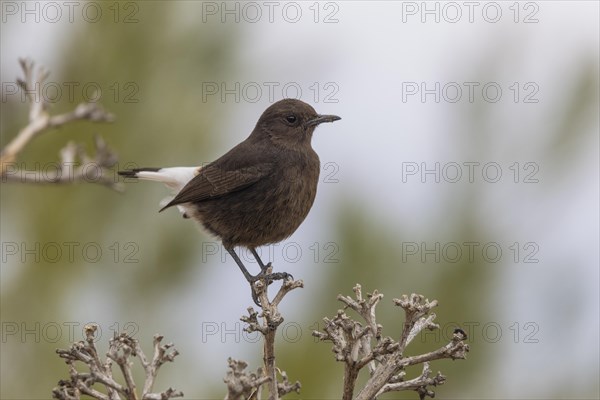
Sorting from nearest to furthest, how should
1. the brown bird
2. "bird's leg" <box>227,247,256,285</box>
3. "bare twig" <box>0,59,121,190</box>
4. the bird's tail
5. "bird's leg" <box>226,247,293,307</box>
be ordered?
"bare twig" <box>0,59,121,190</box> → "bird's leg" <box>226,247,293,307</box> → "bird's leg" <box>227,247,256,285</box> → the brown bird → the bird's tail

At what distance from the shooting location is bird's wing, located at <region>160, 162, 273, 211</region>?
17.8 feet

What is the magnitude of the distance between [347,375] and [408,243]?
3903 mm

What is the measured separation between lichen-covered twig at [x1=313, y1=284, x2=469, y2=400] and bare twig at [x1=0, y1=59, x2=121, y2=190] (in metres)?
0.83

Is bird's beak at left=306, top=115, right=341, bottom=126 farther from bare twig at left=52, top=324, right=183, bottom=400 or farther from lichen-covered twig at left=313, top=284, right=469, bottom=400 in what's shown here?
bare twig at left=52, top=324, right=183, bottom=400

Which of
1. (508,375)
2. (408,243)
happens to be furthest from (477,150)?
(508,375)

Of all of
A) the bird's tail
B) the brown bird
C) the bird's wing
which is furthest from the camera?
the bird's tail

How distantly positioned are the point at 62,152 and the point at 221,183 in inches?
132

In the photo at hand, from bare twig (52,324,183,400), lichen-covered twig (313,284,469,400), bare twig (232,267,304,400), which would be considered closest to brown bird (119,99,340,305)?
bare twig (232,267,304,400)

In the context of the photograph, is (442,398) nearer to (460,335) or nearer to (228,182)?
(228,182)

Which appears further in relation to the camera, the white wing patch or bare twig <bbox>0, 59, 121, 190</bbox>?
the white wing patch

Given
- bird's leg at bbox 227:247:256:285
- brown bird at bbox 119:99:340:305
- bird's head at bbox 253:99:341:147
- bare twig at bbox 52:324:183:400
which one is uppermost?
bird's head at bbox 253:99:341:147

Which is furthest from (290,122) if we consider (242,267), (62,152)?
(62,152)

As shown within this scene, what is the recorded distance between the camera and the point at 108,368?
2500mm

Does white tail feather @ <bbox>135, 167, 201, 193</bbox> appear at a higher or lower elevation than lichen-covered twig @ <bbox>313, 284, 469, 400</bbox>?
higher
